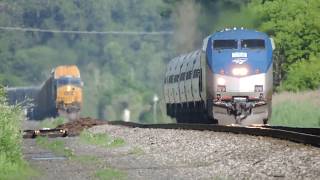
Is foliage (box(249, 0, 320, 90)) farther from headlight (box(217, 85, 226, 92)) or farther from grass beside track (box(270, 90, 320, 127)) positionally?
headlight (box(217, 85, 226, 92))

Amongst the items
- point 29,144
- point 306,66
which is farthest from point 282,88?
point 29,144

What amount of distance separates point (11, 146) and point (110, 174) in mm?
3991

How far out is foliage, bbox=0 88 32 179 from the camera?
15.3 meters

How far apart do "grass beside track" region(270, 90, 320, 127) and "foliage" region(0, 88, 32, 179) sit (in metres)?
15.2

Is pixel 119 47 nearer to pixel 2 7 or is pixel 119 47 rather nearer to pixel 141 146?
pixel 2 7

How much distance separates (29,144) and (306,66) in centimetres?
2414

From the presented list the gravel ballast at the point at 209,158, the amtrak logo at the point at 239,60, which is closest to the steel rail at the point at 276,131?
the gravel ballast at the point at 209,158

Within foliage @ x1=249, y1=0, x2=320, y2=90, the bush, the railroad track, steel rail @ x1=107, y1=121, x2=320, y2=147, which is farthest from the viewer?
foliage @ x1=249, y1=0, x2=320, y2=90

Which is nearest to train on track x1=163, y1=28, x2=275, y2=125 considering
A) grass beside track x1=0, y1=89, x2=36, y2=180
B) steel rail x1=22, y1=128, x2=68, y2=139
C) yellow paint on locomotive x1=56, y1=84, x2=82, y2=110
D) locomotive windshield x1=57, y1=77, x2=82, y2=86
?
steel rail x1=22, y1=128, x2=68, y2=139

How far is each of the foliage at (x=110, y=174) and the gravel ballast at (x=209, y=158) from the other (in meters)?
0.14

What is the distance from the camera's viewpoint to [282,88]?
162 feet

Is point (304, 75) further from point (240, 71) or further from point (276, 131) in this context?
point (276, 131)

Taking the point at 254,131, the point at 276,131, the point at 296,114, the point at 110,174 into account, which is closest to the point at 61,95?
the point at 296,114

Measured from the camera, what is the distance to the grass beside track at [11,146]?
15248 millimetres
